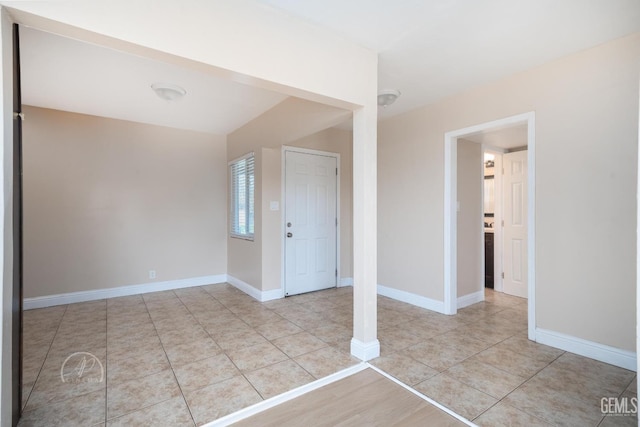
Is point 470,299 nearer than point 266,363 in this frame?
No

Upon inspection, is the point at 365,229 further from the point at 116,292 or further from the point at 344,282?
the point at 116,292

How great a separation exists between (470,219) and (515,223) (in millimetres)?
892

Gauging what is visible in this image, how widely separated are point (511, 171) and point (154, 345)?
16.3 feet

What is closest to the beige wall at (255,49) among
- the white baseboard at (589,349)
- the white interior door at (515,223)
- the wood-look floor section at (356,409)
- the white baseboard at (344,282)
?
the wood-look floor section at (356,409)

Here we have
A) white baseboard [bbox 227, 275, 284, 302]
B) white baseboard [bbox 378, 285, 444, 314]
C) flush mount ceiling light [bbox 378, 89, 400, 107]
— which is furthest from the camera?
white baseboard [bbox 227, 275, 284, 302]

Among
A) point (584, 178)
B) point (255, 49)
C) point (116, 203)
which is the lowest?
point (116, 203)

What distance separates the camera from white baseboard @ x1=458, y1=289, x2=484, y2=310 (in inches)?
150

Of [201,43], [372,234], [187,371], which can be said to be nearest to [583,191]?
[372,234]

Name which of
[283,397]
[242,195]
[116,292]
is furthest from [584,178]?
[116,292]

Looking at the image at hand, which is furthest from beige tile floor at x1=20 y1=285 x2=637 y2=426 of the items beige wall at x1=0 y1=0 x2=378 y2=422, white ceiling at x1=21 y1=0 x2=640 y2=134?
white ceiling at x1=21 y1=0 x2=640 y2=134

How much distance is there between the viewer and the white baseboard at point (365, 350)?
8.03 feet

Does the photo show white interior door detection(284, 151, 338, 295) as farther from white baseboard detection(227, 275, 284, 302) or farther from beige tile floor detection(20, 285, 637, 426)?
beige tile floor detection(20, 285, 637, 426)

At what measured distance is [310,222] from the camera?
180 inches

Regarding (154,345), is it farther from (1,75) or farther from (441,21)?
(441,21)
